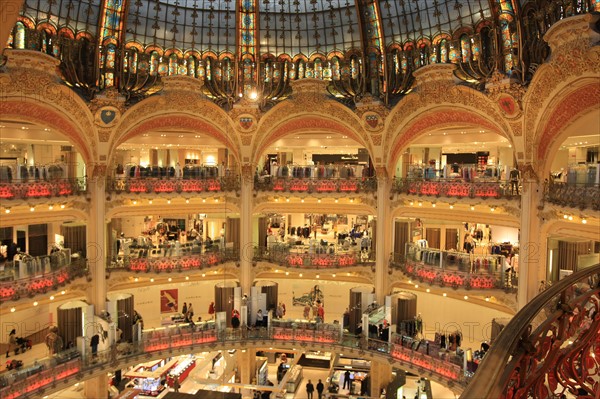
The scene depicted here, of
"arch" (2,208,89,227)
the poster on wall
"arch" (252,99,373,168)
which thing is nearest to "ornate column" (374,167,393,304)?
"arch" (252,99,373,168)

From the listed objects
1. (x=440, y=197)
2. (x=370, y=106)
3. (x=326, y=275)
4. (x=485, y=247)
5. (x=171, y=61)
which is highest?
(x=171, y=61)

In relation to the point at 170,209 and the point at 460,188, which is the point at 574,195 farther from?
the point at 170,209

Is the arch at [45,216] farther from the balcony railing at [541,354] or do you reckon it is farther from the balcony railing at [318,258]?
the balcony railing at [541,354]

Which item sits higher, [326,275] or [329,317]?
[326,275]

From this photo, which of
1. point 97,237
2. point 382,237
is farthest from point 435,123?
point 97,237

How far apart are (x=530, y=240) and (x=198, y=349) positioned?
17424 millimetres

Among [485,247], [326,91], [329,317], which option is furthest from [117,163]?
[485,247]

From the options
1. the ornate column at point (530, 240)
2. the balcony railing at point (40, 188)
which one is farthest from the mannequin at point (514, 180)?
the balcony railing at point (40, 188)

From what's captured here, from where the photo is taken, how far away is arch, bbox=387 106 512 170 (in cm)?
2519

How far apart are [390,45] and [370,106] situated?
3467mm

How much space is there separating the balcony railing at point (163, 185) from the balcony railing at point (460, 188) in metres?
10.9

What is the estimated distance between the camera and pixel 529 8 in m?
21.5

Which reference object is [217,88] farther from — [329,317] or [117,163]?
[329,317]

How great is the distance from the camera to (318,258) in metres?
30.0
